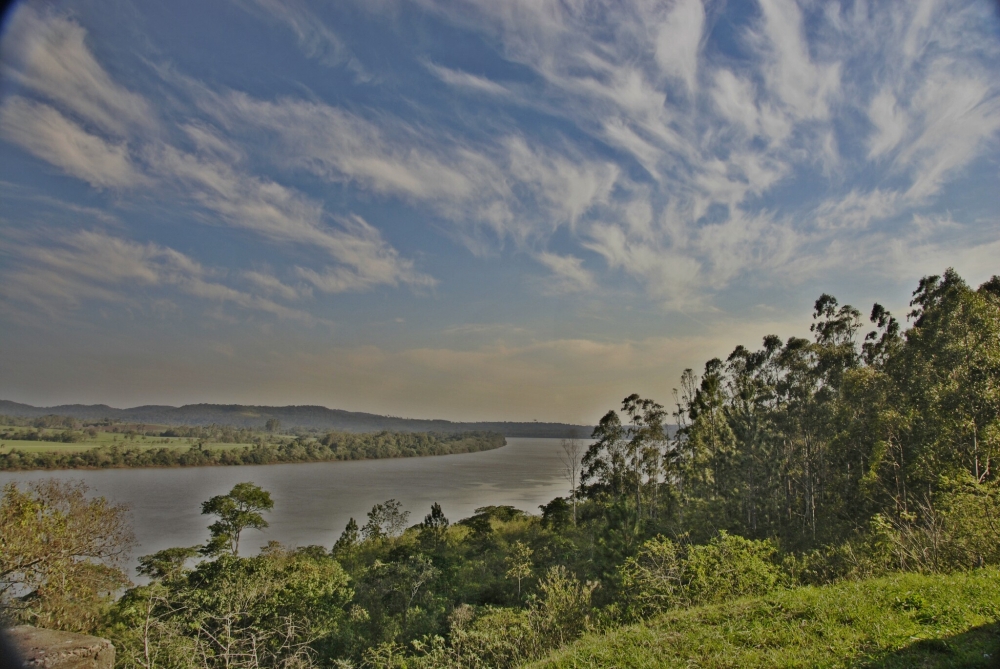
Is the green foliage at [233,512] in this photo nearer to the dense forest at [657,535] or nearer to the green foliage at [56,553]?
the dense forest at [657,535]

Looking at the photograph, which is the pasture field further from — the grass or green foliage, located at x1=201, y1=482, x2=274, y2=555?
green foliage, located at x1=201, y1=482, x2=274, y2=555

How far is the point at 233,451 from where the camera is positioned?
6712 centimetres

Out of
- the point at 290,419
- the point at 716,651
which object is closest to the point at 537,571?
the point at 716,651

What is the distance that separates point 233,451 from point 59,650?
231 ft

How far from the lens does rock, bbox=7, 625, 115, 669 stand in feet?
15.8

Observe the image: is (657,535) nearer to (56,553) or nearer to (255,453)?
(56,553)

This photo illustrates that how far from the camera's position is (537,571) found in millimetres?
17375

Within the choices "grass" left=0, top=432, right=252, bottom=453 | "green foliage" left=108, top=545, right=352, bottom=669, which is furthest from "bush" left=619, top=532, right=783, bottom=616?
"grass" left=0, top=432, right=252, bottom=453

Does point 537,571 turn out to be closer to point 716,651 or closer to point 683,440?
point 683,440

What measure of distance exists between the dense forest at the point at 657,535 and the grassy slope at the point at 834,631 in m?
0.22

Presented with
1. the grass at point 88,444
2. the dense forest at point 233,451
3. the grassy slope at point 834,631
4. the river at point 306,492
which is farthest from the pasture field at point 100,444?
the grassy slope at point 834,631

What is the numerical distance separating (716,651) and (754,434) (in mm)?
19331

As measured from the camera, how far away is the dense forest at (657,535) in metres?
6.99

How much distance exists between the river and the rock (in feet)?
47.7
